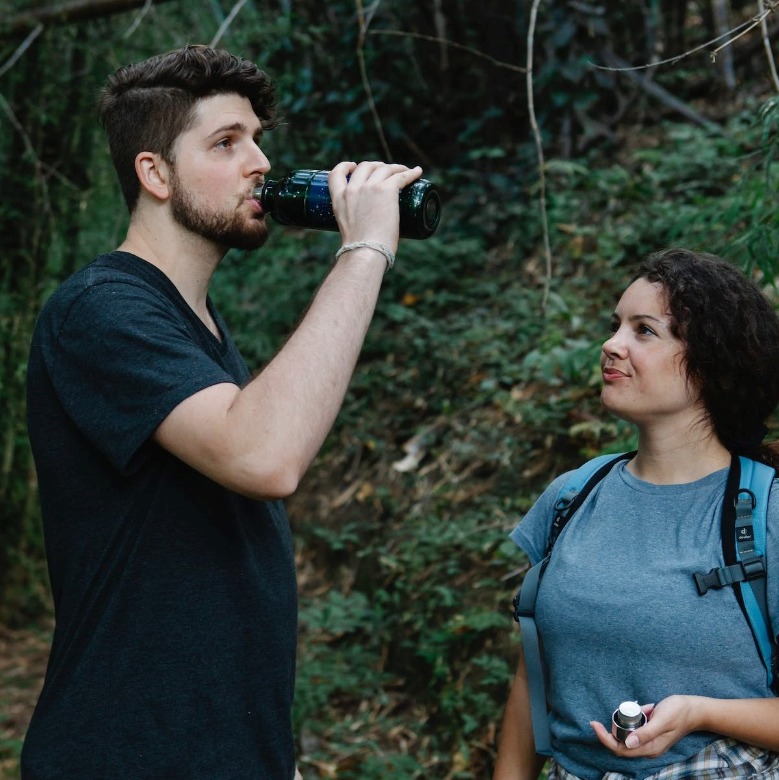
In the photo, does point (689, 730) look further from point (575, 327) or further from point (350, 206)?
point (575, 327)

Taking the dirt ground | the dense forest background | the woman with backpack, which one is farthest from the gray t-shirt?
the dirt ground

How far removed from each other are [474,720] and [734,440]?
2.35 meters

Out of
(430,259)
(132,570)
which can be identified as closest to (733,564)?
(132,570)

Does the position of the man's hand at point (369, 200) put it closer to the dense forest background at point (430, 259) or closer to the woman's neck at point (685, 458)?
the woman's neck at point (685, 458)

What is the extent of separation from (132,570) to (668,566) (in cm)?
108

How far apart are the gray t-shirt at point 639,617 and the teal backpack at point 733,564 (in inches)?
0.7

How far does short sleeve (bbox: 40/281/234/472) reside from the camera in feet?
5.24

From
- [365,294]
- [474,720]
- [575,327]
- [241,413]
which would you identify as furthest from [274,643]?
[575,327]

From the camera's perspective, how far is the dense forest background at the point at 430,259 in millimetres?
4504

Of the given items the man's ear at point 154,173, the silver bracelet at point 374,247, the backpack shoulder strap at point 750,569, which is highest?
the man's ear at point 154,173

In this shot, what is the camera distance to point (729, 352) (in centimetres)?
208

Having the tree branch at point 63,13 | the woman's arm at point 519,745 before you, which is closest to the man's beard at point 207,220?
the woman's arm at point 519,745

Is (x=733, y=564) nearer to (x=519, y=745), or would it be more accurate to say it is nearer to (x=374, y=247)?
(x=519, y=745)

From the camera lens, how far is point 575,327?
554 centimetres
